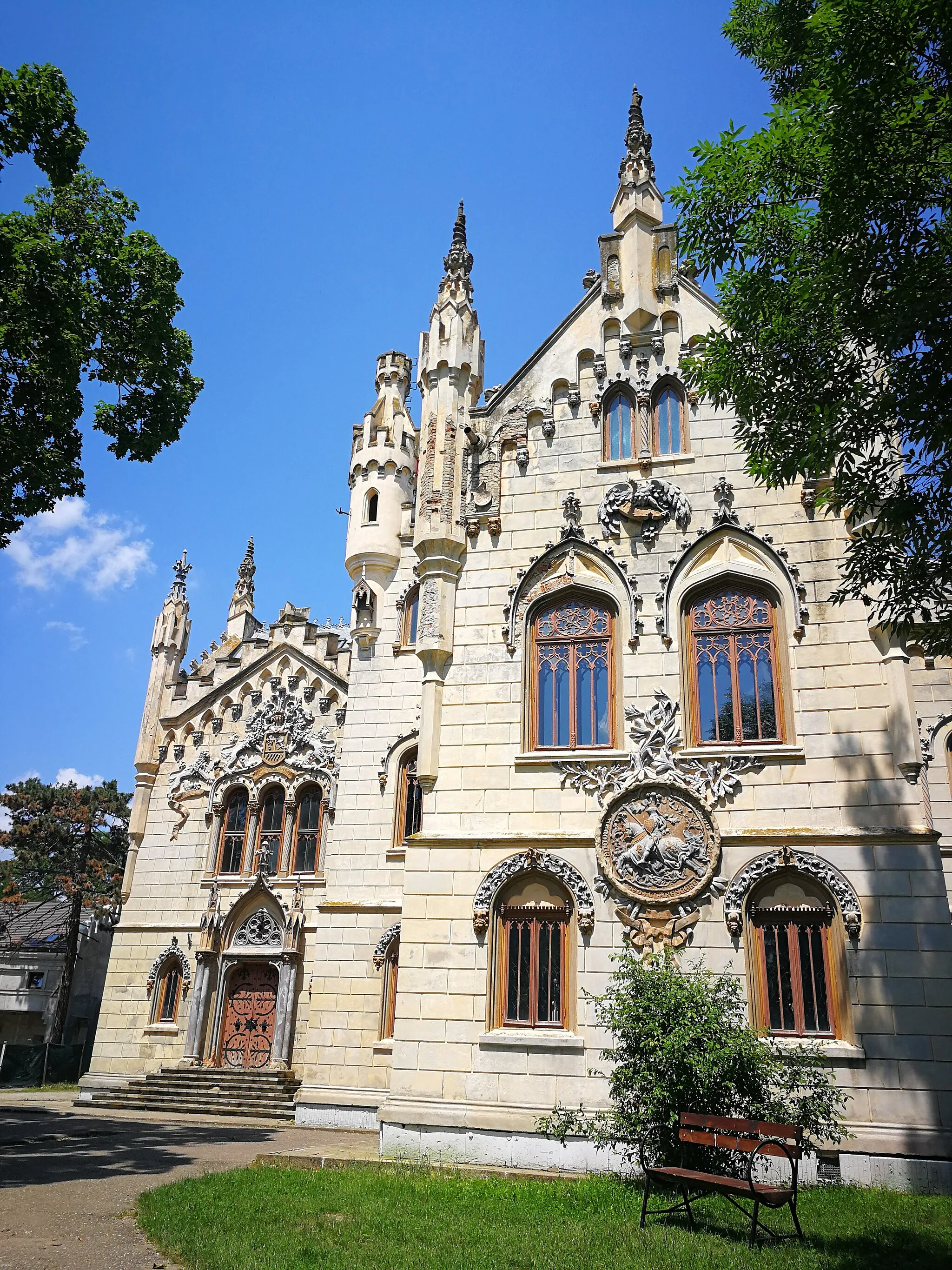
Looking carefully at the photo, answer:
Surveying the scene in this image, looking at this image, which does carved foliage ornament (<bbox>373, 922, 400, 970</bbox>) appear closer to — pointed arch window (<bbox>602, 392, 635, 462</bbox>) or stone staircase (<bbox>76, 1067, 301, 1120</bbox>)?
stone staircase (<bbox>76, 1067, 301, 1120</bbox>)

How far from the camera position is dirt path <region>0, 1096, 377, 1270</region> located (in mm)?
9672

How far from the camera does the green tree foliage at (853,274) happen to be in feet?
35.2

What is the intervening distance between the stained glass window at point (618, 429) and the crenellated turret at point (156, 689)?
789 inches

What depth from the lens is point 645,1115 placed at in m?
12.4

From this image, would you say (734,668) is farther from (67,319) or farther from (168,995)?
(168,995)

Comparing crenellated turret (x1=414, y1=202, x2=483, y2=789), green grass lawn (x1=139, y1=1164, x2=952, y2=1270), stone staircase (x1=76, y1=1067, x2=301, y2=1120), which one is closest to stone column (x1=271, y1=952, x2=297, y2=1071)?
stone staircase (x1=76, y1=1067, x2=301, y2=1120)

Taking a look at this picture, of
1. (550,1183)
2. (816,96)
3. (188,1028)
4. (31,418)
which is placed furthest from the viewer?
(188,1028)

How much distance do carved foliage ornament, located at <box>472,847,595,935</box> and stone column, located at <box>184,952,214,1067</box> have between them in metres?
15.2

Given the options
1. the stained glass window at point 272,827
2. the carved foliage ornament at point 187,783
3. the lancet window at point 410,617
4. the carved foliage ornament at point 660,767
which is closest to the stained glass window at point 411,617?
the lancet window at point 410,617

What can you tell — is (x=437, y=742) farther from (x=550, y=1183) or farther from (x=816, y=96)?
(x=816, y=96)

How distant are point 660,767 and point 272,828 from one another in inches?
666

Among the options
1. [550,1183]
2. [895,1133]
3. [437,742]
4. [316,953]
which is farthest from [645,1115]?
[316,953]

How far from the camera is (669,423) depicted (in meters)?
18.4

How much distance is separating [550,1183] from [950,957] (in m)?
6.54
